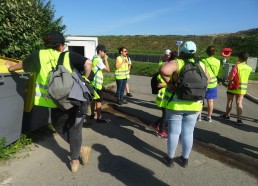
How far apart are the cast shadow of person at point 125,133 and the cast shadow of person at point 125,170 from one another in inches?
20.0

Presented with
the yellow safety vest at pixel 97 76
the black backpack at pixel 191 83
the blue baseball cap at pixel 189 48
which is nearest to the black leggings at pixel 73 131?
the black backpack at pixel 191 83

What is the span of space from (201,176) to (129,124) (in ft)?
8.73

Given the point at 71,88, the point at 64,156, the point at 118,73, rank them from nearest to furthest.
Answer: the point at 71,88, the point at 64,156, the point at 118,73

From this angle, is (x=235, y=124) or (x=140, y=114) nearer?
(x=235, y=124)

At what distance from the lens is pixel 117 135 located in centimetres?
555

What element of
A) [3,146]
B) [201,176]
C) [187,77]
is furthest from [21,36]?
[201,176]

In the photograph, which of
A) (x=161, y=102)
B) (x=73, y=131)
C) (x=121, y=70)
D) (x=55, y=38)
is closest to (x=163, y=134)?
(x=161, y=102)

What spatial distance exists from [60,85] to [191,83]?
168 cm

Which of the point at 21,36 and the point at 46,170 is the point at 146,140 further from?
the point at 21,36

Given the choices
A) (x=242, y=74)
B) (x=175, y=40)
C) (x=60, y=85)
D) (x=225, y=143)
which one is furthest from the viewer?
(x=175, y=40)

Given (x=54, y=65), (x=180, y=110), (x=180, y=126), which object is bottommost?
(x=180, y=126)

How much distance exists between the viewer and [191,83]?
372 cm

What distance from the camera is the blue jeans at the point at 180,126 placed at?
13.0ft

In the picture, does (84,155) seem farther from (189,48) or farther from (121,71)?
(121,71)
